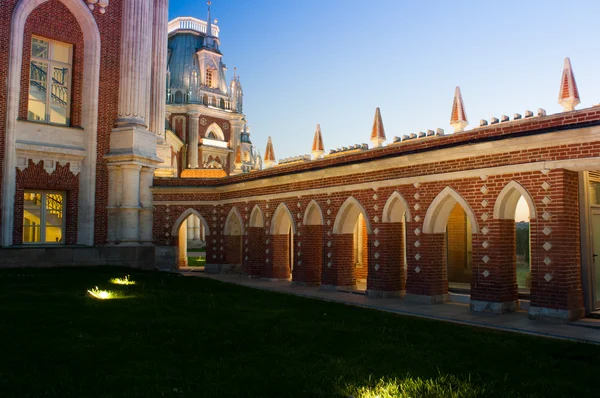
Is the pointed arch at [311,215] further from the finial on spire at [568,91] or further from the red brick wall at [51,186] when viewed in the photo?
the finial on spire at [568,91]

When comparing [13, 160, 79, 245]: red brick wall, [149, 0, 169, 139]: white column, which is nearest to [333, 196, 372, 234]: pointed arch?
[13, 160, 79, 245]: red brick wall

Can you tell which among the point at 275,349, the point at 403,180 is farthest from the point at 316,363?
the point at 403,180

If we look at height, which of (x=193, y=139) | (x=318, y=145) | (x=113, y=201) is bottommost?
(x=113, y=201)

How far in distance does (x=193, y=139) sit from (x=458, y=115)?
160ft

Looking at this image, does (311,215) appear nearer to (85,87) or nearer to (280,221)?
(280,221)

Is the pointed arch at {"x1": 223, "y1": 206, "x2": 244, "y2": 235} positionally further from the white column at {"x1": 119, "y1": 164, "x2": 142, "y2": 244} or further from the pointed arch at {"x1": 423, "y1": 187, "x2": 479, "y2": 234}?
the pointed arch at {"x1": 423, "y1": 187, "x2": 479, "y2": 234}

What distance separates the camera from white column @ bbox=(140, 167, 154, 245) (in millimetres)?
21731

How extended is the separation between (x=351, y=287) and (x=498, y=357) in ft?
33.1

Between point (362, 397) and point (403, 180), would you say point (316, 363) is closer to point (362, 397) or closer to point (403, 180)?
point (362, 397)

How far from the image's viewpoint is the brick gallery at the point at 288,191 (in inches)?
457

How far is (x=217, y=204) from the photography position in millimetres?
24688

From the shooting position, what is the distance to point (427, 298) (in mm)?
14102

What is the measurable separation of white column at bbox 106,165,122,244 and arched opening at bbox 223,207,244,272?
16.4 feet

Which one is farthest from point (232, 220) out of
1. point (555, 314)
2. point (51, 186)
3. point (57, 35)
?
point (555, 314)
